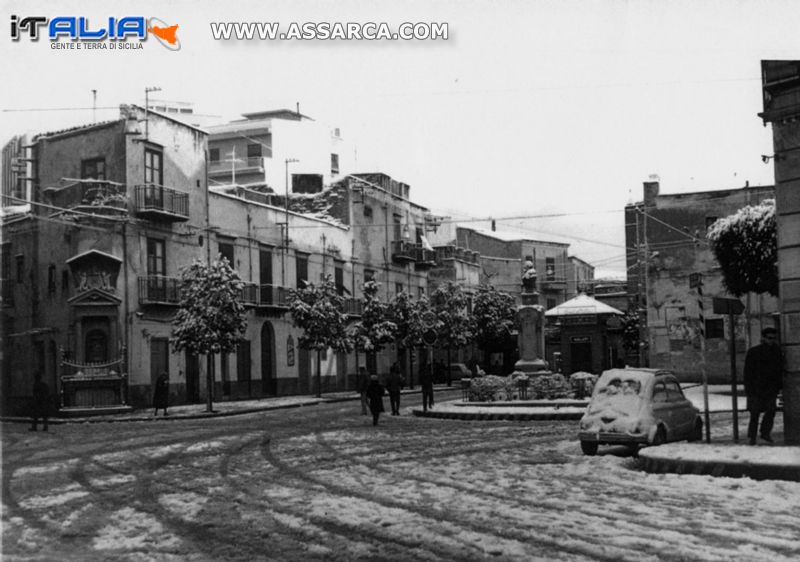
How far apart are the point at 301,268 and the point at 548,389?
19.8m

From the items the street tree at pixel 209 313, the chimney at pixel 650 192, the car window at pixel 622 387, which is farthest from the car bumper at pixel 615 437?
the chimney at pixel 650 192

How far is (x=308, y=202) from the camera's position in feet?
169

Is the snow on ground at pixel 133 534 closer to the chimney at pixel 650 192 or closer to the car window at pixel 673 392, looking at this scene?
the car window at pixel 673 392

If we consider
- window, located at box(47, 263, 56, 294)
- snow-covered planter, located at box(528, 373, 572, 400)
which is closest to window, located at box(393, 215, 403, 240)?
window, located at box(47, 263, 56, 294)

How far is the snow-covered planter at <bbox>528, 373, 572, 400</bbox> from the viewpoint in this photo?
27859mm

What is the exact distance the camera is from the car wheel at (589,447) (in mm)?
15844

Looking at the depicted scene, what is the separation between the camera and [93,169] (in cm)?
3466

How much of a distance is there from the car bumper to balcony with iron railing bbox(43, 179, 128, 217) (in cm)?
2258

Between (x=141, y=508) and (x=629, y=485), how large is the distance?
5.85 metres

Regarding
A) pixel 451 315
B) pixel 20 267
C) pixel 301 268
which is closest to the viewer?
pixel 20 267

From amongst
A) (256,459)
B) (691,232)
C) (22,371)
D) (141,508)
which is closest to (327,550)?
(141,508)

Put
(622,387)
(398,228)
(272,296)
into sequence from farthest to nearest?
(398,228) < (272,296) < (622,387)

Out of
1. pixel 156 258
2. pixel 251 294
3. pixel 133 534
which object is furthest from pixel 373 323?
pixel 133 534
